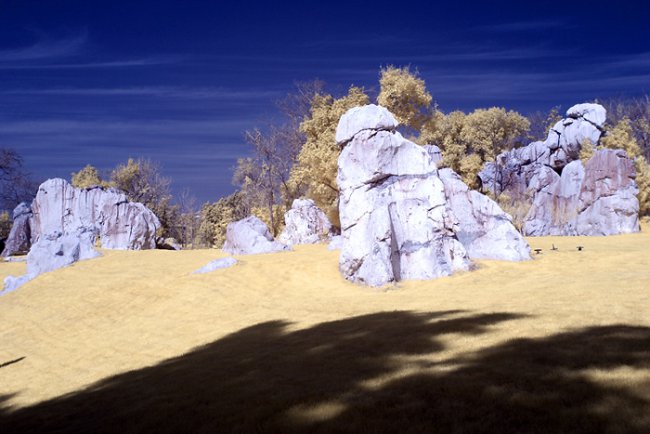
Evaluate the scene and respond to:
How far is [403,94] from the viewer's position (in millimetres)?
24031

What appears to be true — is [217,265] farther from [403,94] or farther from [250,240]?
[403,94]

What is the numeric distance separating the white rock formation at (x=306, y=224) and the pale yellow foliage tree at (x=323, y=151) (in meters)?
0.51

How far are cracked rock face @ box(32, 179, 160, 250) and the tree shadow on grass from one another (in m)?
18.5

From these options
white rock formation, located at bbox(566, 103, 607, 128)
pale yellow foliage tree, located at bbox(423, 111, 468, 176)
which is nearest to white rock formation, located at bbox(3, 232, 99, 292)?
pale yellow foliage tree, located at bbox(423, 111, 468, 176)

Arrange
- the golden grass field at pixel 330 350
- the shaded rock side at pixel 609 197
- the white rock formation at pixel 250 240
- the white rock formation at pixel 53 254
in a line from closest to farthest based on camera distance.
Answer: the golden grass field at pixel 330 350
the white rock formation at pixel 53 254
the white rock formation at pixel 250 240
the shaded rock side at pixel 609 197

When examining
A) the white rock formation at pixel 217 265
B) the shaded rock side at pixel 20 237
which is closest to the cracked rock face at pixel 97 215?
the shaded rock side at pixel 20 237

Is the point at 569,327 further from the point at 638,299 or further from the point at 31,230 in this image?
the point at 31,230

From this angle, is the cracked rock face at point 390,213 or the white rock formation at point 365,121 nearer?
the cracked rock face at point 390,213

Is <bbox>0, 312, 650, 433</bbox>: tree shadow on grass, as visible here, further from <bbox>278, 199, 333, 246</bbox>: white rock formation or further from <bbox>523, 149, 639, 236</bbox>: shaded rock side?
<bbox>523, 149, 639, 236</bbox>: shaded rock side

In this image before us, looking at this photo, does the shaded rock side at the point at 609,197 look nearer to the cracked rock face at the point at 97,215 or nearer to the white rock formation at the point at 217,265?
the white rock formation at the point at 217,265

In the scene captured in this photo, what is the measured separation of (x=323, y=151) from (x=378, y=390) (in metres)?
18.1

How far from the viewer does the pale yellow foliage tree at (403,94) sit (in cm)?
2362

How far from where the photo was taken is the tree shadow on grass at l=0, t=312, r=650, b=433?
387 centimetres

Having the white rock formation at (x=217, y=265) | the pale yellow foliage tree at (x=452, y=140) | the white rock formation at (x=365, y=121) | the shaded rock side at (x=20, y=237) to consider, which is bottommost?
the white rock formation at (x=217, y=265)
